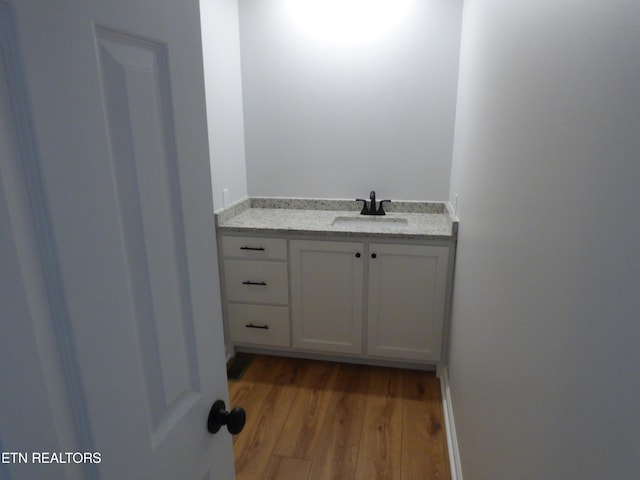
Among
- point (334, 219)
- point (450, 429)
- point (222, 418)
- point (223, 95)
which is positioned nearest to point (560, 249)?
point (222, 418)

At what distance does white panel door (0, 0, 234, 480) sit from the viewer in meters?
0.43

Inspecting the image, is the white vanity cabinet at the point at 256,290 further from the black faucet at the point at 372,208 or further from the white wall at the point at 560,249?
→ the white wall at the point at 560,249

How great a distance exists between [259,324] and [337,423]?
81cm

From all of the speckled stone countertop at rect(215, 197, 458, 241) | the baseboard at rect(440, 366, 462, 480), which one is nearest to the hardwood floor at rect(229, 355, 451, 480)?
the baseboard at rect(440, 366, 462, 480)

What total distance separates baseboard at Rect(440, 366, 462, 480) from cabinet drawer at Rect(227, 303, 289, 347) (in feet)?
3.22

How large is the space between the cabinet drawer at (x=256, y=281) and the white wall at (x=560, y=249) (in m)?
1.32

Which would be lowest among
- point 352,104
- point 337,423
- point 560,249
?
point 337,423

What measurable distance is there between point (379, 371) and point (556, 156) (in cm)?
207

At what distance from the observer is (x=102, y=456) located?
549 millimetres

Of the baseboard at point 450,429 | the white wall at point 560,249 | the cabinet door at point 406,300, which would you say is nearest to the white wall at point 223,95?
the cabinet door at point 406,300

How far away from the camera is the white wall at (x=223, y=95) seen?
2377mm

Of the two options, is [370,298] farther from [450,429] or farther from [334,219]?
[450,429]

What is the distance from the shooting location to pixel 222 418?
0.85 meters

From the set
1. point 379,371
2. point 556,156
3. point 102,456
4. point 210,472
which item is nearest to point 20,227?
point 102,456
